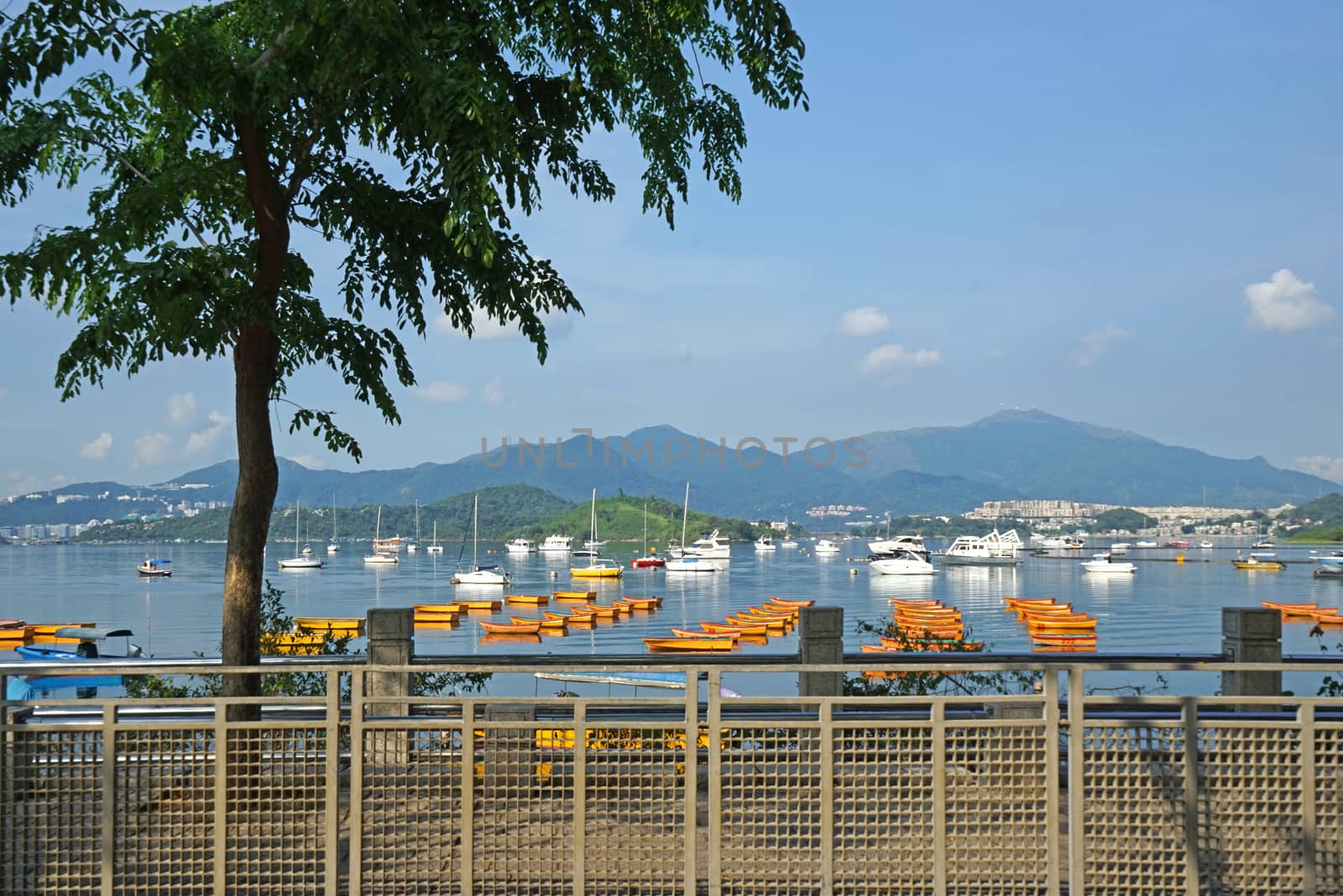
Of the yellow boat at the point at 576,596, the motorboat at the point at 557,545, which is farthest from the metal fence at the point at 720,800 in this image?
the motorboat at the point at 557,545

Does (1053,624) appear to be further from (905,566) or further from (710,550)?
(710,550)

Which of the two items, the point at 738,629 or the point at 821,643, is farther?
the point at 738,629

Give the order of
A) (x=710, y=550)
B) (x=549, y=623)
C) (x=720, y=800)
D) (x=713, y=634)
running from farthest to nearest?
1. (x=710, y=550)
2. (x=549, y=623)
3. (x=713, y=634)
4. (x=720, y=800)

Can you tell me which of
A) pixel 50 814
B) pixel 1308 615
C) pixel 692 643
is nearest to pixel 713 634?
pixel 692 643

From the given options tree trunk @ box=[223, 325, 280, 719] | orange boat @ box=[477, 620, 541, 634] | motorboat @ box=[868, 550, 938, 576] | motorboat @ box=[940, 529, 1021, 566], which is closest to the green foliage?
tree trunk @ box=[223, 325, 280, 719]

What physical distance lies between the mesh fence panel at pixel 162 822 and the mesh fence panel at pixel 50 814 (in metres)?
0.13

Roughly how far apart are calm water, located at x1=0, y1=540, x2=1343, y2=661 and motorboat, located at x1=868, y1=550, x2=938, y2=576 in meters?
0.95

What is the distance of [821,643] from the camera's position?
7859mm

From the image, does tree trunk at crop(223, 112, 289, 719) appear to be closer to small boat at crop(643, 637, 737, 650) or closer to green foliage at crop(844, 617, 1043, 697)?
green foliage at crop(844, 617, 1043, 697)

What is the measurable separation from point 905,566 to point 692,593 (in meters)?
24.4

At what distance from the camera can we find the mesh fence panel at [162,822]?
17.9 feet

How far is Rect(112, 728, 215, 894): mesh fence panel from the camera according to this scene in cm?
547

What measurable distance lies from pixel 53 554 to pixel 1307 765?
190643mm

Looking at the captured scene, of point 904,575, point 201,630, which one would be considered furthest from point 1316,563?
point 201,630
